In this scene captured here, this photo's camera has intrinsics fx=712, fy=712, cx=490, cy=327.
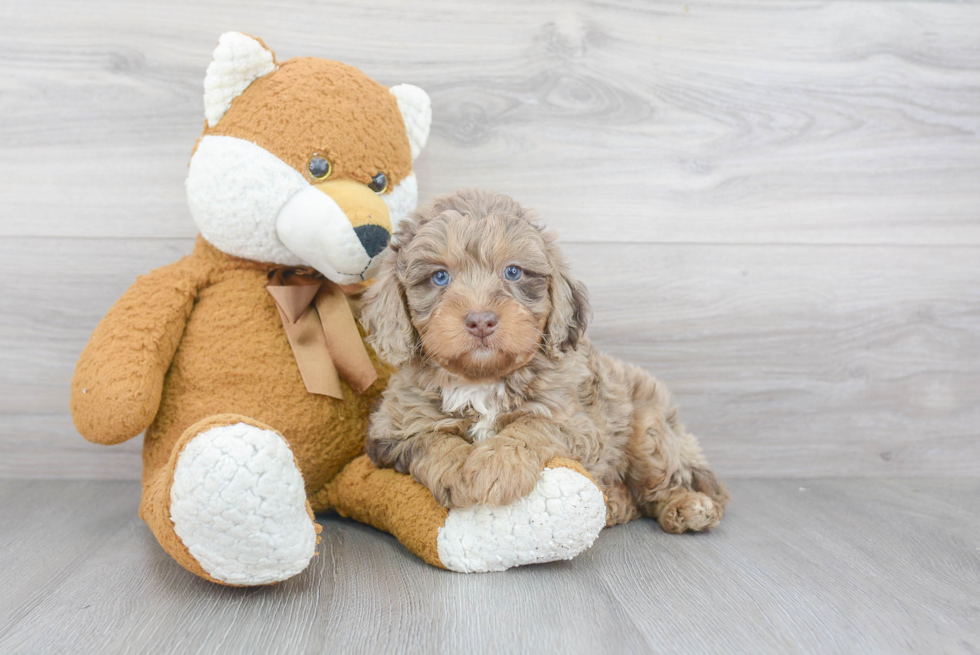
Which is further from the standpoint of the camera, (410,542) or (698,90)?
(698,90)

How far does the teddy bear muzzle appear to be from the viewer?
152cm

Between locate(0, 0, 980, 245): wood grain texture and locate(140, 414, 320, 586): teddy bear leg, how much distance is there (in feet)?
3.42

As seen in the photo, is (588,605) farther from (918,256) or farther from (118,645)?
(918,256)

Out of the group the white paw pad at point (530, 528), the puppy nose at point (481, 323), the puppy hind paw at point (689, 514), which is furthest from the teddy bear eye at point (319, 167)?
the puppy hind paw at point (689, 514)

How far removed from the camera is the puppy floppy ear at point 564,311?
149 centimetres

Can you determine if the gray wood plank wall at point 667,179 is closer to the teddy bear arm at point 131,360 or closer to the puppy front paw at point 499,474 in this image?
the teddy bear arm at point 131,360

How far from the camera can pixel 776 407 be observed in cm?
224

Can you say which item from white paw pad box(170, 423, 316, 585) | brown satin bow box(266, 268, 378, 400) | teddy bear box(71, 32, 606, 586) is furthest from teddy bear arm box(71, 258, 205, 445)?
white paw pad box(170, 423, 316, 585)

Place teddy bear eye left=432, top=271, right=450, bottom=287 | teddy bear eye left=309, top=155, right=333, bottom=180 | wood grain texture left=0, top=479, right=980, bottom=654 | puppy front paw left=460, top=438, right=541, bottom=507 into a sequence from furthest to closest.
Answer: teddy bear eye left=309, top=155, right=333, bottom=180
teddy bear eye left=432, top=271, right=450, bottom=287
puppy front paw left=460, top=438, right=541, bottom=507
wood grain texture left=0, top=479, right=980, bottom=654

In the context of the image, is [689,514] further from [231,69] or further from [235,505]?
[231,69]

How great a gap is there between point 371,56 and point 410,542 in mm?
1345

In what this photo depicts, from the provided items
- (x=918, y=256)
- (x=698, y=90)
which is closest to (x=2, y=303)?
(x=698, y=90)

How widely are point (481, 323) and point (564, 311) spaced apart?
0.24 metres

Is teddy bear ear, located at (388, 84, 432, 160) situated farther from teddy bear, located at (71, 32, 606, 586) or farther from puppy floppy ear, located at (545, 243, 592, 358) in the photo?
puppy floppy ear, located at (545, 243, 592, 358)
